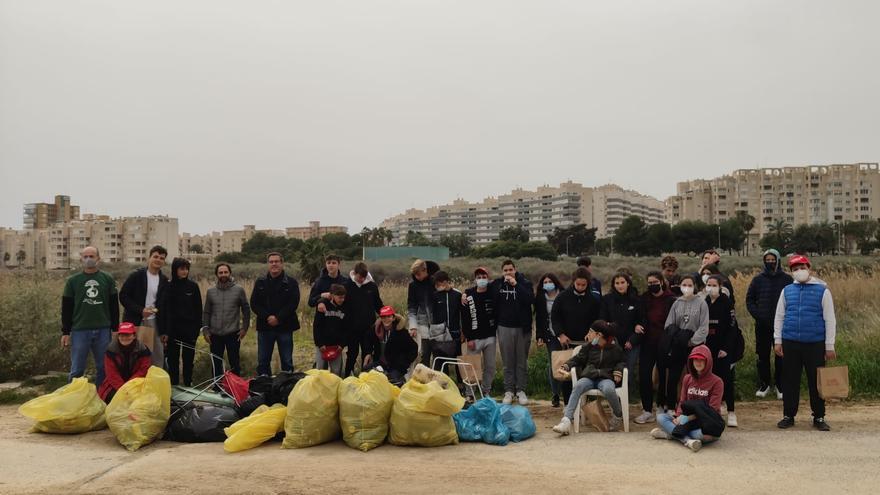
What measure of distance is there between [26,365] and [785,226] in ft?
345

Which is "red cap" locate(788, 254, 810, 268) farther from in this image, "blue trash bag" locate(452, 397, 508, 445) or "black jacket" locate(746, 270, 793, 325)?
"blue trash bag" locate(452, 397, 508, 445)

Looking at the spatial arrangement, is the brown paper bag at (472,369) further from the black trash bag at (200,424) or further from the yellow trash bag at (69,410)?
the yellow trash bag at (69,410)

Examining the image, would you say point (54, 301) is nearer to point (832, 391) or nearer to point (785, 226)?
point (832, 391)

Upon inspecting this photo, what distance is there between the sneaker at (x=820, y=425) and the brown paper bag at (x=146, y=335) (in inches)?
315

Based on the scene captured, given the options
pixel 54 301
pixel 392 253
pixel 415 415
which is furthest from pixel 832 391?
pixel 392 253

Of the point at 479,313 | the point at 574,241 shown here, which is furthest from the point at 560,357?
the point at 574,241

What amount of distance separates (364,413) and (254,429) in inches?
45.2

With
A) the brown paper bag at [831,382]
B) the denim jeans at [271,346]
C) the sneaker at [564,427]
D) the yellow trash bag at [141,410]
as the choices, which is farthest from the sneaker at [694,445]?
the yellow trash bag at [141,410]

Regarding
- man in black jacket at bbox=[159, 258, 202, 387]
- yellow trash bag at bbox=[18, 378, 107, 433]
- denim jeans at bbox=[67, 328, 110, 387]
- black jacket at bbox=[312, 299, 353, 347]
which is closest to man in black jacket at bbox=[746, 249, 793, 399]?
black jacket at bbox=[312, 299, 353, 347]

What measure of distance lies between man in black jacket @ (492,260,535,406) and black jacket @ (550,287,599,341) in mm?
638

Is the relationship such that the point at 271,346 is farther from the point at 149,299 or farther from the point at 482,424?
the point at 482,424

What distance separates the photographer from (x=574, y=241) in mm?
90875

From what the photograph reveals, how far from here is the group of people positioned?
25.1 ft

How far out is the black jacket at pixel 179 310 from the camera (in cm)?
927
